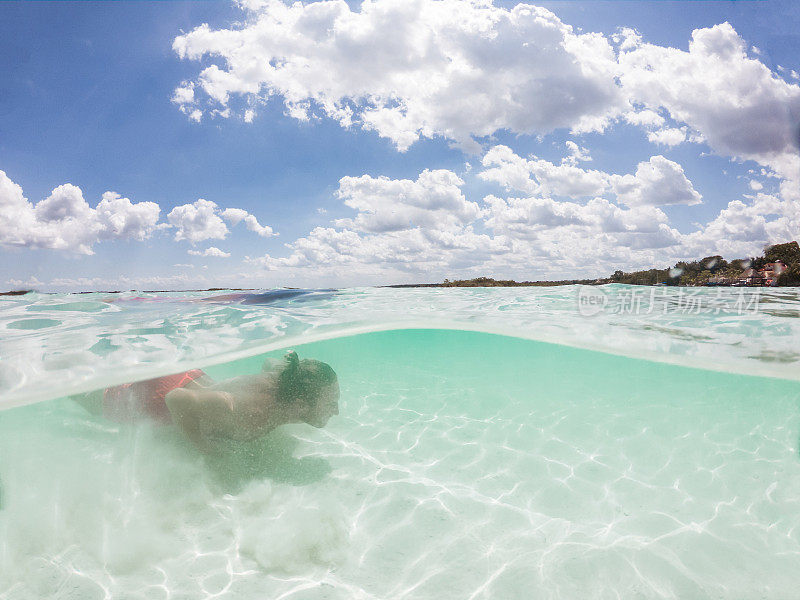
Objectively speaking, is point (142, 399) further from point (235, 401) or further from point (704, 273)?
point (704, 273)

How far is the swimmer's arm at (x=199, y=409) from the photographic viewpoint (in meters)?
5.91

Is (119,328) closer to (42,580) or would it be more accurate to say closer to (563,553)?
(42,580)

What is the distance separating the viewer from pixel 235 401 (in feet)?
19.9

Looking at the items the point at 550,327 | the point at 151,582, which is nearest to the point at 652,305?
the point at 550,327

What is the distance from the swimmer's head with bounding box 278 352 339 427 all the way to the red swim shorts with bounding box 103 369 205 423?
2.18 m

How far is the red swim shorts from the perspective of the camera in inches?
268

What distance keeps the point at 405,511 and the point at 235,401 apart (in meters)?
3.29

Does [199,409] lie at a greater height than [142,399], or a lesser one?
greater

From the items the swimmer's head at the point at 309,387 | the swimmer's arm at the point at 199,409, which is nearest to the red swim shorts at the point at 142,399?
the swimmer's arm at the point at 199,409

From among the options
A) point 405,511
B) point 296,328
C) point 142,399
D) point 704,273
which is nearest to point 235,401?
point 142,399

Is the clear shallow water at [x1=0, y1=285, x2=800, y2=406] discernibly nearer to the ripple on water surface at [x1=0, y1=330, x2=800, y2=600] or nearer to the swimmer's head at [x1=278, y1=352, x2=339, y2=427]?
the ripple on water surface at [x1=0, y1=330, x2=800, y2=600]

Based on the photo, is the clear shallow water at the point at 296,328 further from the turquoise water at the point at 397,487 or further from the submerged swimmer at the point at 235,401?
the submerged swimmer at the point at 235,401

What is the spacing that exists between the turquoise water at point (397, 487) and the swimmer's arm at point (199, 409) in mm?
347

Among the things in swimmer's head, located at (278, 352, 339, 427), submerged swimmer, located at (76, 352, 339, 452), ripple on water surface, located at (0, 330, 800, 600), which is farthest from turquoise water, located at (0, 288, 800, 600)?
swimmer's head, located at (278, 352, 339, 427)
